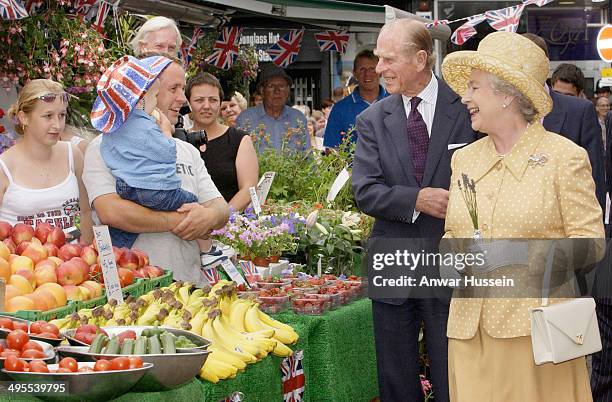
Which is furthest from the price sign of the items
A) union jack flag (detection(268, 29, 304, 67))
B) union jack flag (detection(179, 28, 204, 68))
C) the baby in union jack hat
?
union jack flag (detection(268, 29, 304, 67))

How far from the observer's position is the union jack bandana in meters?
5.00

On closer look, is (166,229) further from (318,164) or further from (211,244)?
(318,164)

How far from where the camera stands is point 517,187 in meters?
4.12

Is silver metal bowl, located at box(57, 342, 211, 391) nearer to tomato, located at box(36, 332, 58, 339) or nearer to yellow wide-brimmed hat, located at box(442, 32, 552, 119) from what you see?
tomato, located at box(36, 332, 58, 339)

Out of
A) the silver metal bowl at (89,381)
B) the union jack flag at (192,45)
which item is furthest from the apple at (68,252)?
the union jack flag at (192,45)

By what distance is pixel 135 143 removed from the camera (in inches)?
196

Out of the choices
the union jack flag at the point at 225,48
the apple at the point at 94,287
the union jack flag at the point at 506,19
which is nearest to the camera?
the apple at the point at 94,287

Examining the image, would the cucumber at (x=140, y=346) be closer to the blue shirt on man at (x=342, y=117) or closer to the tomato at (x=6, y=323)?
the tomato at (x=6, y=323)

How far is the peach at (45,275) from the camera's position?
433 centimetres

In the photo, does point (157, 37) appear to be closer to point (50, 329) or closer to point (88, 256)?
point (88, 256)

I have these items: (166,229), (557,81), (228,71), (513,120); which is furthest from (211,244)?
(228,71)

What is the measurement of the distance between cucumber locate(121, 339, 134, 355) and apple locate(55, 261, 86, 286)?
0.98m

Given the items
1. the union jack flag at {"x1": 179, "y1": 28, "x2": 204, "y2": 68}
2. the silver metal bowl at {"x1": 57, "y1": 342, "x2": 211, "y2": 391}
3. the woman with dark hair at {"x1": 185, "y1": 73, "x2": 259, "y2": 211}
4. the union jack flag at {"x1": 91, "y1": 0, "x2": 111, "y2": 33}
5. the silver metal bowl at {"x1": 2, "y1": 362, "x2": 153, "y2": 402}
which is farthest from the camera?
the union jack flag at {"x1": 179, "y1": 28, "x2": 204, "y2": 68}

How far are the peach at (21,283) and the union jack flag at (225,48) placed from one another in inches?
277
